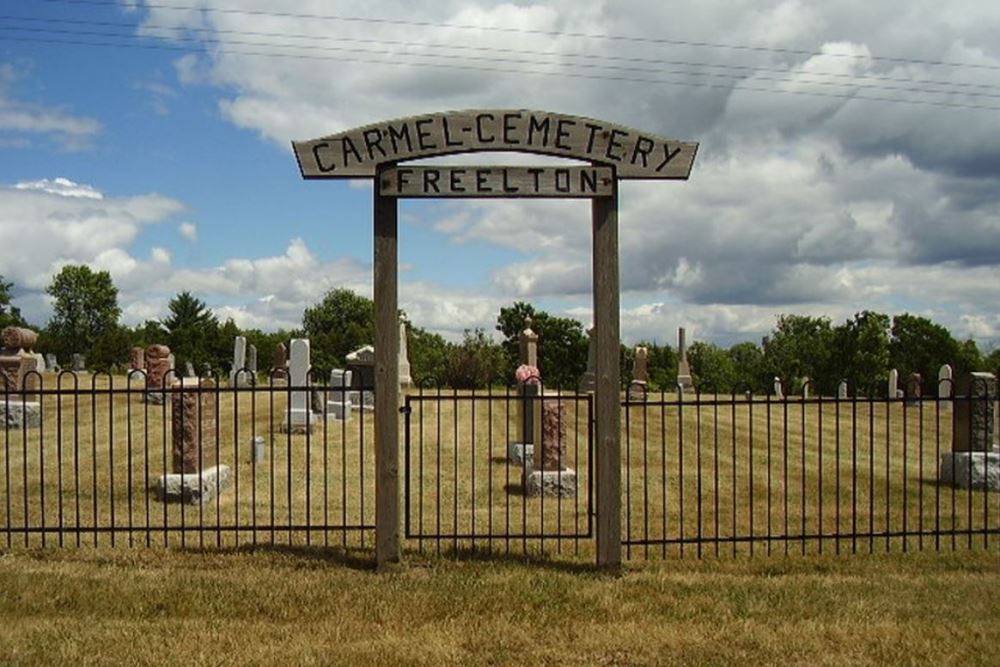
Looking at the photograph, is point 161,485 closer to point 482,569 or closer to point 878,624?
point 482,569

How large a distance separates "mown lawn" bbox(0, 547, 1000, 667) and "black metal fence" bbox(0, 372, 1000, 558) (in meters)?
0.49

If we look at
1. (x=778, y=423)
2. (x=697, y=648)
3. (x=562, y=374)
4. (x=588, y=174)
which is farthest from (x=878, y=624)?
(x=562, y=374)

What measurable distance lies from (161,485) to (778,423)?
14534mm

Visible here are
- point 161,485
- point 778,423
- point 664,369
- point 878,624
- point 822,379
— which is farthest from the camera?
point 664,369

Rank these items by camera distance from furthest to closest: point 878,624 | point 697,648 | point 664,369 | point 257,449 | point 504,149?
point 664,369 < point 257,449 < point 504,149 < point 878,624 < point 697,648

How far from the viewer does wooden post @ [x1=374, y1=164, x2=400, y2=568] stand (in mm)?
7422

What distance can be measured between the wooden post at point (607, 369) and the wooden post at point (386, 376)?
5.23 feet

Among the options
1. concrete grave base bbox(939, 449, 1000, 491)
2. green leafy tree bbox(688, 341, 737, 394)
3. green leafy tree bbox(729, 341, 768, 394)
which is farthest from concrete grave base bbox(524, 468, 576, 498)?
green leafy tree bbox(688, 341, 737, 394)

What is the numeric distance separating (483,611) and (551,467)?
592cm

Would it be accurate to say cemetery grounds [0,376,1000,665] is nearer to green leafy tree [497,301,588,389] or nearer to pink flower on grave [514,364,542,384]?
pink flower on grave [514,364,542,384]

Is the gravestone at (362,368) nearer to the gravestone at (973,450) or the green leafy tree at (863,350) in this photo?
the gravestone at (973,450)

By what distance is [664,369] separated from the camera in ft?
195

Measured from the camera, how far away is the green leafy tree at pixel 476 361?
145ft

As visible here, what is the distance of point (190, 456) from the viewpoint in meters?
12.0
